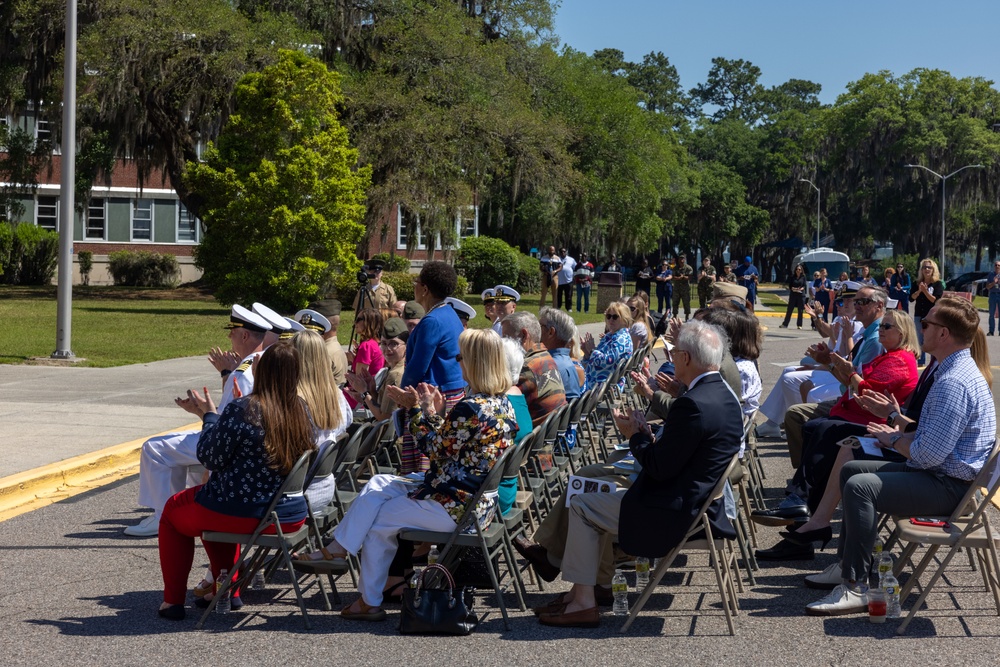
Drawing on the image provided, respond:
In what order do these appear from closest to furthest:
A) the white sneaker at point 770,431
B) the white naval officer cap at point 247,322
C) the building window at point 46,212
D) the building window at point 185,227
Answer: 1. the white naval officer cap at point 247,322
2. the white sneaker at point 770,431
3. the building window at point 46,212
4. the building window at point 185,227

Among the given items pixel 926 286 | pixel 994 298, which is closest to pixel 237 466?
pixel 926 286

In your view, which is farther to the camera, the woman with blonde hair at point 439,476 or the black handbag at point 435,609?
the woman with blonde hair at point 439,476

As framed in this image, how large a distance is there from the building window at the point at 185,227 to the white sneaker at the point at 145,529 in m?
44.5

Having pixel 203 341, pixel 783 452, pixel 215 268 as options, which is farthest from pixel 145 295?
pixel 783 452

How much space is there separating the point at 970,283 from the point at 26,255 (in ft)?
134

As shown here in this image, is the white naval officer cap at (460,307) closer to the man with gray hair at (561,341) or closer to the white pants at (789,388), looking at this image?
the man with gray hair at (561,341)

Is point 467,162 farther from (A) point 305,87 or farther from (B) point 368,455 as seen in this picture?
(B) point 368,455

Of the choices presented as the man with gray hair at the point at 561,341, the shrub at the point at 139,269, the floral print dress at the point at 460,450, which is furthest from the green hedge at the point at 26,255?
the floral print dress at the point at 460,450

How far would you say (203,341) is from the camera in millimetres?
22312

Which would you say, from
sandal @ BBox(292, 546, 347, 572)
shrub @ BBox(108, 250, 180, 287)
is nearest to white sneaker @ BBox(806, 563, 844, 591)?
sandal @ BBox(292, 546, 347, 572)

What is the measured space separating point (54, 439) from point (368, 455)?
15.9 ft

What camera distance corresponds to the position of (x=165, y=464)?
23.5ft

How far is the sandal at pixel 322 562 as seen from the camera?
235 inches

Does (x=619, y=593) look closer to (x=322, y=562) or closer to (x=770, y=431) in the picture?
(x=322, y=562)
